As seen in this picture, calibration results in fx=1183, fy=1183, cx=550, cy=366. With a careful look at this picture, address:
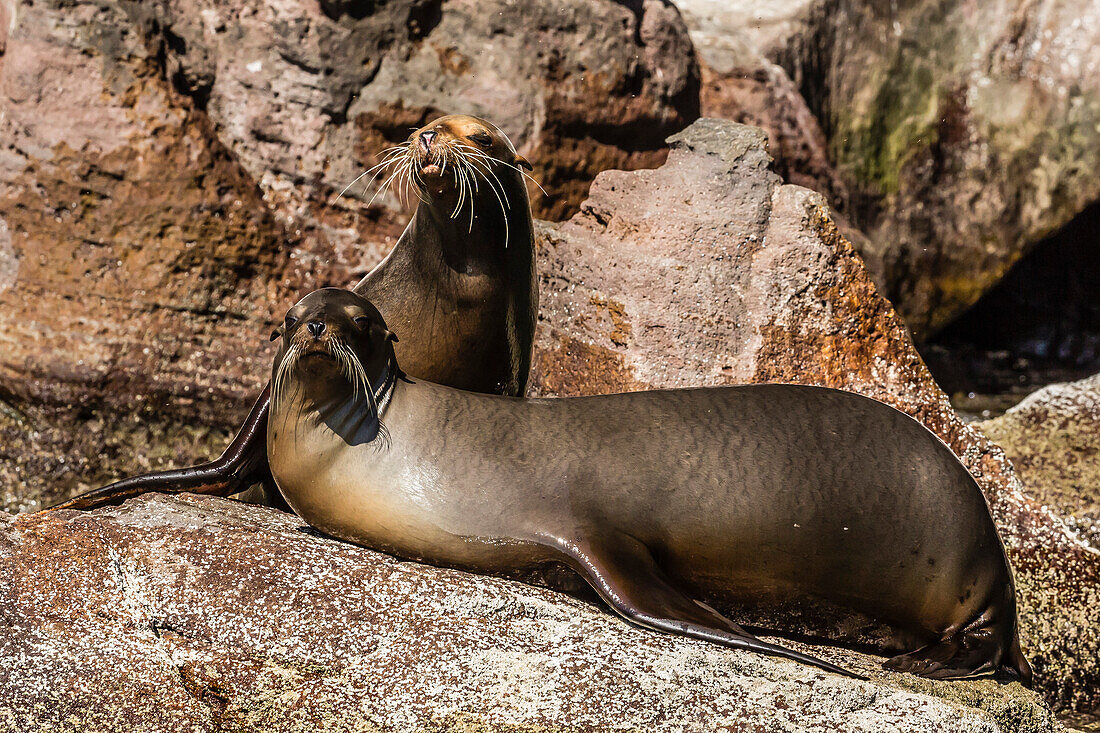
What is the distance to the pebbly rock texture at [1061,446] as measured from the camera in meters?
6.31

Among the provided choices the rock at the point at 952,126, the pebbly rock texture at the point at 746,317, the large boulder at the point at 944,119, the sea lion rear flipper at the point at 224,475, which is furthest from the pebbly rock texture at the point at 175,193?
the rock at the point at 952,126

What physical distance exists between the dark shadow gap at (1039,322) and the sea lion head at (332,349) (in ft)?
27.0

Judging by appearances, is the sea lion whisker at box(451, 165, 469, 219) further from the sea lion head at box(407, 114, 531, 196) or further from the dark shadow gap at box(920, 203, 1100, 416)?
the dark shadow gap at box(920, 203, 1100, 416)

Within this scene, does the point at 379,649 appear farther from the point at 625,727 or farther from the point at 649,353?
the point at 649,353

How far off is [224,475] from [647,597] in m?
1.85

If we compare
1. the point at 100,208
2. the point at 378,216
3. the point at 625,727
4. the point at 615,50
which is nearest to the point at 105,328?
the point at 100,208

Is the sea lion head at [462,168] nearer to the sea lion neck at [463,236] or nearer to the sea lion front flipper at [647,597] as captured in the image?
the sea lion neck at [463,236]

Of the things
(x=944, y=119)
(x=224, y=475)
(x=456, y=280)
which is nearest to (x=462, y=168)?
(x=456, y=280)

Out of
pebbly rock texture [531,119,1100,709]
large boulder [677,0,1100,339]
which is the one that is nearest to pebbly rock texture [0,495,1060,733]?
pebbly rock texture [531,119,1100,709]

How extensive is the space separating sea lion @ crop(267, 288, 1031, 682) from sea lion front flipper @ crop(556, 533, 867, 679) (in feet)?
0.03

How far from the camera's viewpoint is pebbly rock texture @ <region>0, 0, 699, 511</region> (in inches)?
262

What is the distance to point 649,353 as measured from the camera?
5.62m

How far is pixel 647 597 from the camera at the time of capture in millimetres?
3344

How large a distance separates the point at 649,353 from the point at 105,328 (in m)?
3.14
